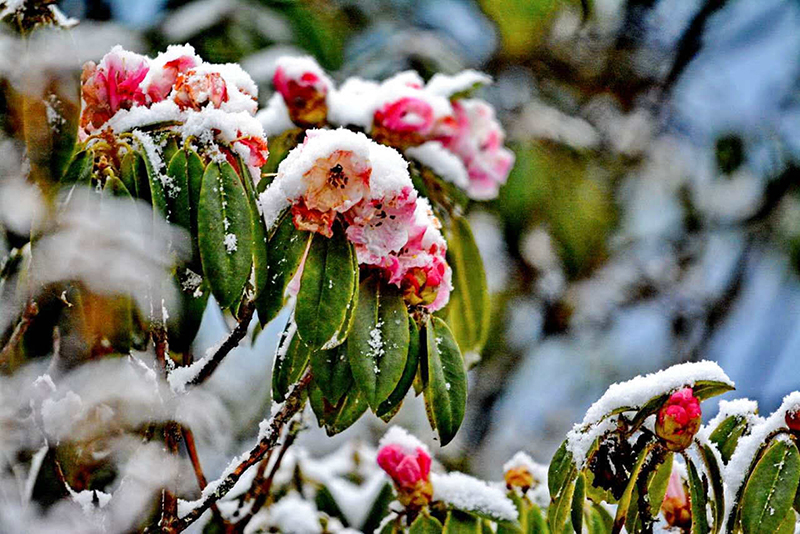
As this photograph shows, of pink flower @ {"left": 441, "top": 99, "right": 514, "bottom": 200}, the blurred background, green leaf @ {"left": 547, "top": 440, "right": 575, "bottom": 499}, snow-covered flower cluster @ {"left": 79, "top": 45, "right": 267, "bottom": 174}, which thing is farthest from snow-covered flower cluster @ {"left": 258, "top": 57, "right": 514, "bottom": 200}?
the blurred background

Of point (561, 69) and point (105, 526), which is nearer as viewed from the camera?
point (105, 526)

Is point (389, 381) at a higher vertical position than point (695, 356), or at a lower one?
lower

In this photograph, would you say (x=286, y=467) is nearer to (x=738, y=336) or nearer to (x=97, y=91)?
(x=97, y=91)

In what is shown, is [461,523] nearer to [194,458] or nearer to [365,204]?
[194,458]

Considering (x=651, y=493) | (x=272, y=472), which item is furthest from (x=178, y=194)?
(x=651, y=493)

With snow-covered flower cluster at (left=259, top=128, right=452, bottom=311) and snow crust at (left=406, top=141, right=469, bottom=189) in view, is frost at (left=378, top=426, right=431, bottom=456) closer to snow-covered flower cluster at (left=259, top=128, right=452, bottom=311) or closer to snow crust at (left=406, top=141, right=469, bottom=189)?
snow-covered flower cluster at (left=259, top=128, right=452, bottom=311)

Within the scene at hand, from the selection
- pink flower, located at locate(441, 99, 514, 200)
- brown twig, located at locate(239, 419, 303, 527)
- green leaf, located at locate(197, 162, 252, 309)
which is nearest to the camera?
green leaf, located at locate(197, 162, 252, 309)

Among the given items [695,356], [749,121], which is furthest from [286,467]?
[749,121]
